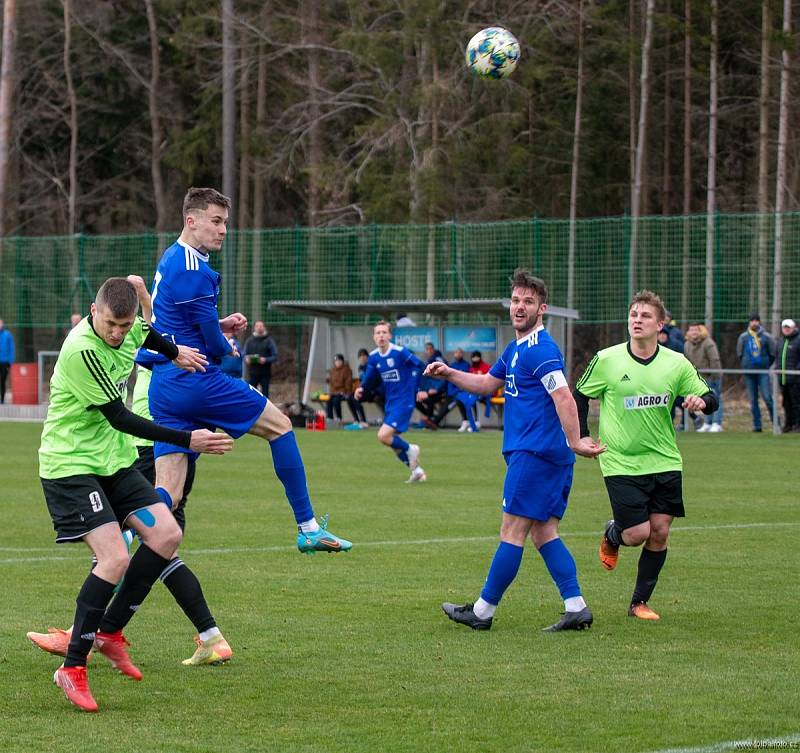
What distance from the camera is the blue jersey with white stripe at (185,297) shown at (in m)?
8.18

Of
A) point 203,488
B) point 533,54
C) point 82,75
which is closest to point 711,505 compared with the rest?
point 203,488

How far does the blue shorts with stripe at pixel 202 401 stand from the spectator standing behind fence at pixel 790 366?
1696 centimetres

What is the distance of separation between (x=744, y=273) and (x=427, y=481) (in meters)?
11.8

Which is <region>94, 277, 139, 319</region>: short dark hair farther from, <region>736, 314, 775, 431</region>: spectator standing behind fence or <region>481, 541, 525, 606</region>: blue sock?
<region>736, 314, 775, 431</region>: spectator standing behind fence

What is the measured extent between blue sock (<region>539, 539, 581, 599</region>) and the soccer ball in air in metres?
12.9

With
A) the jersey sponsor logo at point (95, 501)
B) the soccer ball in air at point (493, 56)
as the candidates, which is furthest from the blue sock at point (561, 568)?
the soccer ball in air at point (493, 56)

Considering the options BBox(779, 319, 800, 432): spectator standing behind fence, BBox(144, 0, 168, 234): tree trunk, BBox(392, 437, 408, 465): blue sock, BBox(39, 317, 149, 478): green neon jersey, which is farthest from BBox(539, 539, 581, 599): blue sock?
BBox(144, 0, 168, 234): tree trunk

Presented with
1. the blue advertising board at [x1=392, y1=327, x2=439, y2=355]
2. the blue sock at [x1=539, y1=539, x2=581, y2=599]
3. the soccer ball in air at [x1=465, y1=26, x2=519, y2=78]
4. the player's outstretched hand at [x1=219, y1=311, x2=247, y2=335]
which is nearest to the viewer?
the blue sock at [x1=539, y1=539, x2=581, y2=599]

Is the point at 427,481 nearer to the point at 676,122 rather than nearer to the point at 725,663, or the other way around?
the point at 725,663

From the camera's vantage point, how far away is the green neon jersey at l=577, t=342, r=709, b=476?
8445mm

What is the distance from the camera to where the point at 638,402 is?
8523 millimetres

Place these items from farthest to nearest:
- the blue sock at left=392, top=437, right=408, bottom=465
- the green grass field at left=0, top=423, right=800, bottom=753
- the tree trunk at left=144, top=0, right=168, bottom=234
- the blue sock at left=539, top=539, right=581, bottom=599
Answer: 1. the tree trunk at left=144, top=0, right=168, bottom=234
2. the blue sock at left=392, top=437, right=408, bottom=465
3. the blue sock at left=539, top=539, right=581, bottom=599
4. the green grass field at left=0, top=423, right=800, bottom=753

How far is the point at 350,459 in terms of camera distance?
19.9 metres

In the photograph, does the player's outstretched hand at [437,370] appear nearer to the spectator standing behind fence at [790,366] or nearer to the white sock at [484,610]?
the white sock at [484,610]
